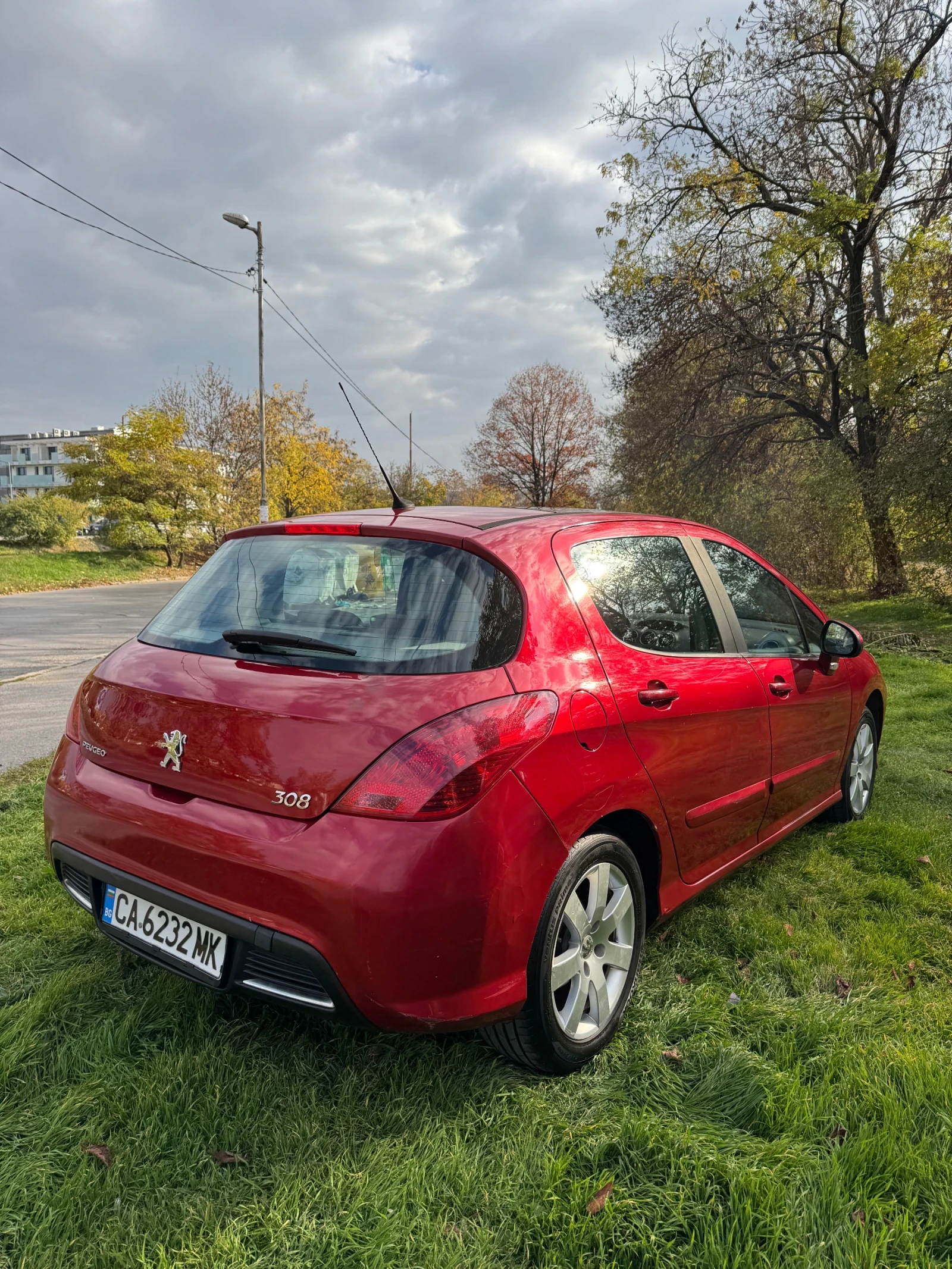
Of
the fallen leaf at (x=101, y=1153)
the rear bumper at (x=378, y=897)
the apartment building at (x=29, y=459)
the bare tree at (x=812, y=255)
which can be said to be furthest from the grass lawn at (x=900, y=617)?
the apartment building at (x=29, y=459)

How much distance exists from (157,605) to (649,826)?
18627mm

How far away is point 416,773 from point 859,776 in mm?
3468

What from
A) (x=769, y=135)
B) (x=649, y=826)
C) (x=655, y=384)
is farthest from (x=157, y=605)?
(x=649, y=826)

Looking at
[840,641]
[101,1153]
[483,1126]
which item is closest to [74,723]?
[101,1153]

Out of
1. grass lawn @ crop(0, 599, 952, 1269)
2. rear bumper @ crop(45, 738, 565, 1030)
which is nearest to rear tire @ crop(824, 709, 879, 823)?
grass lawn @ crop(0, 599, 952, 1269)

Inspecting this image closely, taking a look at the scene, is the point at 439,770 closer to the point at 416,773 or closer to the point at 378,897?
the point at 416,773

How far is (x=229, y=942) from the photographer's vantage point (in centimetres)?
199

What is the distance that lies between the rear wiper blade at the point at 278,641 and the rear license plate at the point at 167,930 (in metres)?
0.76

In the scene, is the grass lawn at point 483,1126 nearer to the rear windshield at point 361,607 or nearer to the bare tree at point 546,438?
the rear windshield at point 361,607

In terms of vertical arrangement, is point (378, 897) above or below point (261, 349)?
below

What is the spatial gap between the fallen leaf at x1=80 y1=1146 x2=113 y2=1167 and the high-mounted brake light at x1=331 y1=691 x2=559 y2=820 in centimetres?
104

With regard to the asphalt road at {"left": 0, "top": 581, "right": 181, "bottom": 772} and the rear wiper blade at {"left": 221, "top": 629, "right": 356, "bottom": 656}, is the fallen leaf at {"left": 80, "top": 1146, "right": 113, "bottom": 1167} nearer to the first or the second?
the rear wiper blade at {"left": 221, "top": 629, "right": 356, "bottom": 656}

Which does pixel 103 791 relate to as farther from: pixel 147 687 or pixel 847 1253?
pixel 847 1253

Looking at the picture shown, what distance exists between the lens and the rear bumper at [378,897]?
1.79 metres
